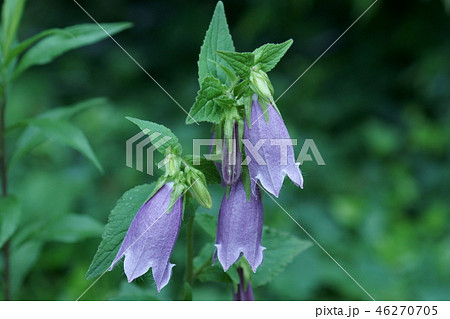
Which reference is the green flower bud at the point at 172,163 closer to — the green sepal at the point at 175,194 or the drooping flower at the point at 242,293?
the green sepal at the point at 175,194

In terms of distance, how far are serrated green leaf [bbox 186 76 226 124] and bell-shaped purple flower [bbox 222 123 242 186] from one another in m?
0.04

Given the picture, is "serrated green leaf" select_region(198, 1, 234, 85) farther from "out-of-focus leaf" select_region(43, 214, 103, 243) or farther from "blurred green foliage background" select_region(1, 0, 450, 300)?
"blurred green foliage background" select_region(1, 0, 450, 300)

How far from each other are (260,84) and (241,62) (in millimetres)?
52

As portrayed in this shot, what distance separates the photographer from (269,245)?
4.19 ft

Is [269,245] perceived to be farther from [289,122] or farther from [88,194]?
[289,122]

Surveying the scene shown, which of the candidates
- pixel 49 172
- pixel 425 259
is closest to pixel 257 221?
pixel 425 259

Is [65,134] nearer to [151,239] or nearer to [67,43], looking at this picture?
[67,43]

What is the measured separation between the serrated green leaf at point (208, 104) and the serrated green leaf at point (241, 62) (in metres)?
0.04

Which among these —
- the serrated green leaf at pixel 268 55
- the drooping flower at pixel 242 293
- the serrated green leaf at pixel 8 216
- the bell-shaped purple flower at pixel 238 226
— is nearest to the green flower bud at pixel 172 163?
the bell-shaped purple flower at pixel 238 226

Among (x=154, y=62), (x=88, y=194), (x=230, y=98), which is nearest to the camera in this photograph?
(x=230, y=98)

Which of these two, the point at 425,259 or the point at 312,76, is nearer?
the point at 425,259

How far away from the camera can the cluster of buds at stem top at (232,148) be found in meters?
0.95

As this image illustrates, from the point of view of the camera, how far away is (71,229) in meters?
1.48

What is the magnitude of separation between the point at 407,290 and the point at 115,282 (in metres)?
1.18
